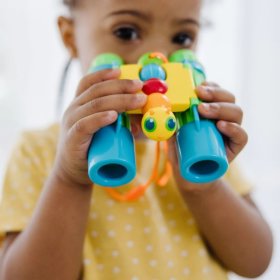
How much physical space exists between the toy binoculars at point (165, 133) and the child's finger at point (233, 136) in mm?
13

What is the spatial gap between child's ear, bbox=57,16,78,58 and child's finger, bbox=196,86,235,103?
326mm

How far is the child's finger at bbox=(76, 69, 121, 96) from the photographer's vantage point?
50 cm

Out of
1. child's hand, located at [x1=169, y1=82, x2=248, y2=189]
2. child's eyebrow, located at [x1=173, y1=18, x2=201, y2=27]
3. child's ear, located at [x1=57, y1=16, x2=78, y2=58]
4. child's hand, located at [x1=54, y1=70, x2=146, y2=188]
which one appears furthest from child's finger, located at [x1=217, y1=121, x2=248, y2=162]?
child's ear, located at [x1=57, y1=16, x2=78, y2=58]

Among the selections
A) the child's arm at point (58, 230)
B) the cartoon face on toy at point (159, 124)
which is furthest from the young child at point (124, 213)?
the cartoon face on toy at point (159, 124)

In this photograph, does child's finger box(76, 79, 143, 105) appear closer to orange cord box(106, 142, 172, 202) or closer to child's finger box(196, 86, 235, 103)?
child's finger box(196, 86, 235, 103)

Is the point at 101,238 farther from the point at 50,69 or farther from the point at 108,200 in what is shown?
the point at 50,69

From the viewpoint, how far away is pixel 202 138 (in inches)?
17.6

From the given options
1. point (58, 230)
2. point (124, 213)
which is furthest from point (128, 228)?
point (58, 230)

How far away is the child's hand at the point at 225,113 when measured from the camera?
488 millimetres

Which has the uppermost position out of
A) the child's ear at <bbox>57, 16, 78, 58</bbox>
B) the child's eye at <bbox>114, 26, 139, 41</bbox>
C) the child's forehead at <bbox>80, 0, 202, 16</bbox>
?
the child's ear at <bbox>57, 16, 78, 58</bbox>

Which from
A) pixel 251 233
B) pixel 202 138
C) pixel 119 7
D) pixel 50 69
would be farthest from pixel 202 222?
pixel 50 69

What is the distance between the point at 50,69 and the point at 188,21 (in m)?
0.54

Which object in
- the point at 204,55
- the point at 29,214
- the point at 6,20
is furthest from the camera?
the point at 204,55

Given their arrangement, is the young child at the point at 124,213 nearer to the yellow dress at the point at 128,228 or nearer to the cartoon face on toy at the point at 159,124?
the yellow dress at the point at 128,228
